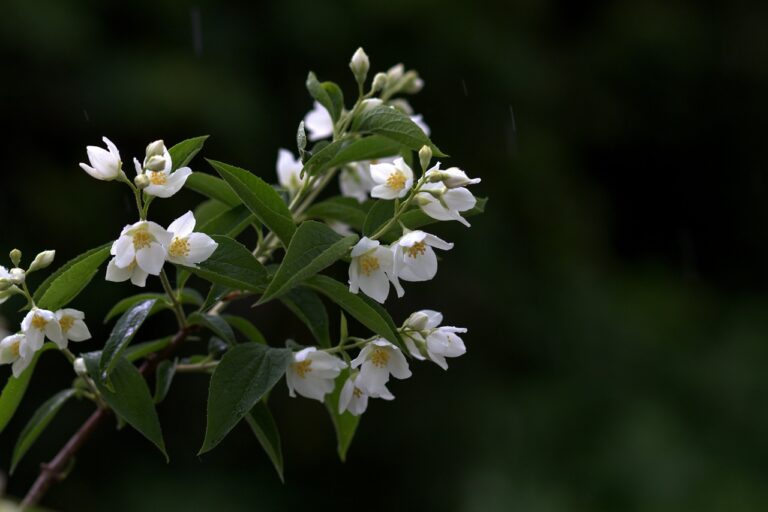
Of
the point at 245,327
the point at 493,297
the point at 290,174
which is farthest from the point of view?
the point at 493,297

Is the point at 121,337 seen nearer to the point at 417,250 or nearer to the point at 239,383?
the point at 239,383

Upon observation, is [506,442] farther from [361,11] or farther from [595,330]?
[361,11]

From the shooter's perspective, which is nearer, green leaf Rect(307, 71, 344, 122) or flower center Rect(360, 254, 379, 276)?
flower center Rect(360, 254, 379, 276)

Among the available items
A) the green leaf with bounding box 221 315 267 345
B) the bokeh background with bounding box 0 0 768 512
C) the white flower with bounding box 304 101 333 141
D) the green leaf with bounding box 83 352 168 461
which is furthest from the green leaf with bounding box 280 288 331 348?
the bokeh background with bounding box 0 0 768 512

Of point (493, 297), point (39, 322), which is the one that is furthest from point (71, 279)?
point (493, 297)

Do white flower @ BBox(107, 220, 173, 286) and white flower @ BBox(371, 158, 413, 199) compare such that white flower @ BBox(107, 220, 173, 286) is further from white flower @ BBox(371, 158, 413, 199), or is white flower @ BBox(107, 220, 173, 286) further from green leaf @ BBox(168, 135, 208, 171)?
white flower @ BBox(371, 158, 413, 199)
